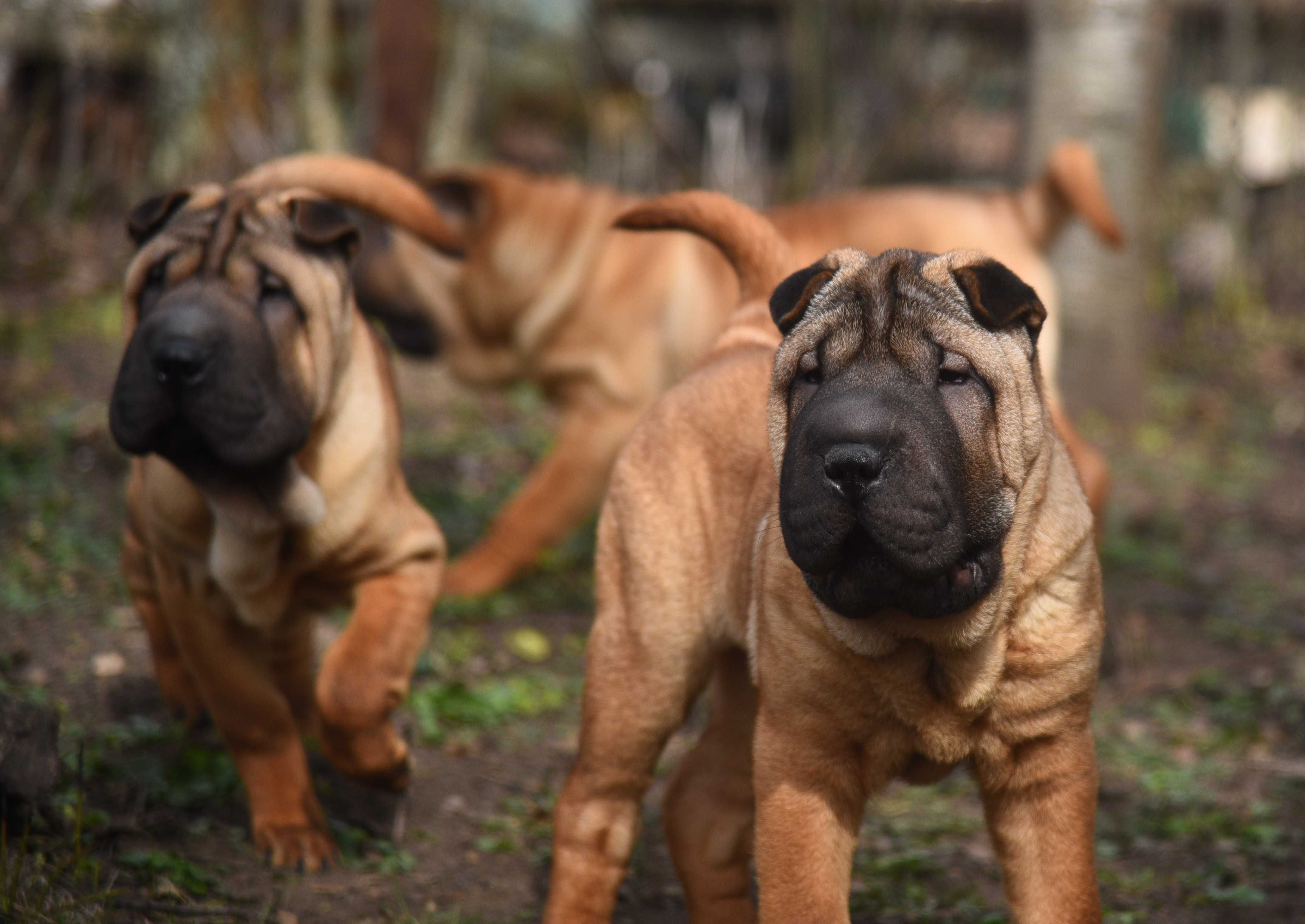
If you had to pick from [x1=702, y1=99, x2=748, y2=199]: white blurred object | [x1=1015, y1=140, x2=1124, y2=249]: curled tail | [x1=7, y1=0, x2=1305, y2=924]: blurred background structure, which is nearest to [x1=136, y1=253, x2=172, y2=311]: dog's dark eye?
[x1=7, y1=0, x2=1305, y2=924]: blurred background structure

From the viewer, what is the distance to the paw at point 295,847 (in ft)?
12.0

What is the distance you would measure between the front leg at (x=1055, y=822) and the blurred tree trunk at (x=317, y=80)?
8024 millimetres

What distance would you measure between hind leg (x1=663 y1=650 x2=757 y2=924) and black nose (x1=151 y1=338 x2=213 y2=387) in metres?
1.51

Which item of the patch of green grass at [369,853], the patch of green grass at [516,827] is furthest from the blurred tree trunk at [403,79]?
the patch of green grass at [369,853]

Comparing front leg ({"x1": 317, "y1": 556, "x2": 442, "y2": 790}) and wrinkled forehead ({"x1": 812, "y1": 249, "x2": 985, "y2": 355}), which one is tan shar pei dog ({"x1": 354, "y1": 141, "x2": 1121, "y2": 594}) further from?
wrinkled forehead ({"x1": 812, "y1": 249, "x2": 985, "y2": 355})

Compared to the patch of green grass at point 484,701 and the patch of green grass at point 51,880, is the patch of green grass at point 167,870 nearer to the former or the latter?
the patch of green grass at point 51,880

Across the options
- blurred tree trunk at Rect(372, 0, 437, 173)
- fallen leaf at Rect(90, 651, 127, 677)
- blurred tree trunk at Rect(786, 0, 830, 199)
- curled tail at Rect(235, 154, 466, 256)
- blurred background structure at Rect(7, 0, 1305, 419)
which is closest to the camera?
curled tail at Rect(235, 154, 466, 256)

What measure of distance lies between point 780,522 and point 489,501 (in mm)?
5084

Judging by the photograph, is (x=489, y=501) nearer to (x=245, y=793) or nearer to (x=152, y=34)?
(x=245, y=793)

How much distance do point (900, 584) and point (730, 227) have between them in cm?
149

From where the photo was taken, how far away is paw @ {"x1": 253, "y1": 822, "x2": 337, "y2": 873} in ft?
12.0

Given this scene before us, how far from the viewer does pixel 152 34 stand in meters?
10.7

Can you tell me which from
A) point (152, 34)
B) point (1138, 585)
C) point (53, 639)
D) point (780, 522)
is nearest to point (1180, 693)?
A: point (1138, 585)

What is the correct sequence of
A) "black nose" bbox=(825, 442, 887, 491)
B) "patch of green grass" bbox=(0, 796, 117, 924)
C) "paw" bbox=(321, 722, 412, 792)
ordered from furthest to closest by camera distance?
"paw" bbox=(321, 722, 412, 792)
"patch of green grass" bbox=(0, 796, 117, 924)
"black nose" bbox=(825, 442, 887, 491)
